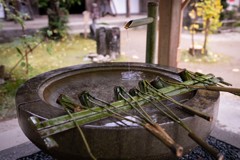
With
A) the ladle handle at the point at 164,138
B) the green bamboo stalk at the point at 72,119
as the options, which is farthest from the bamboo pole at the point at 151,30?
the ladle handle at the point at 164,138

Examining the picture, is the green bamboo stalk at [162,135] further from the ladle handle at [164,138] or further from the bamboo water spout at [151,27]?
the bamboo water spout at [151,27]

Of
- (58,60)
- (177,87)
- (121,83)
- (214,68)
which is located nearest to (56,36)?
(58,60)

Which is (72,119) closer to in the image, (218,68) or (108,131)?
(108,131)

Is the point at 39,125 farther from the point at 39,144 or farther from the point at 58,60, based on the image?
the point at 58,60

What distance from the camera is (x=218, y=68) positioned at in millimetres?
6746

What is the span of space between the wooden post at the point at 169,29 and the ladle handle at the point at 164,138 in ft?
8.86

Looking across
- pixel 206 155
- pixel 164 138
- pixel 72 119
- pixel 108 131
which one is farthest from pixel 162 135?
pixel 206 155

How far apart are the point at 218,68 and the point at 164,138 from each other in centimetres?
589

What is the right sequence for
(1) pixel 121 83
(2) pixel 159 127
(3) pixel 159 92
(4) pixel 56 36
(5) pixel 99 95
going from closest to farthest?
(2) pixel 159 127 < (3) pixel 159 92 < (5) pixel 99 95 < (1) pixel 121 83 < (4) pixel 56 36

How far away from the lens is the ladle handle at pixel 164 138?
1.25m

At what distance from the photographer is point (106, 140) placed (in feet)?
Result: 5.05

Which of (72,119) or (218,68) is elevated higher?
(72,119)

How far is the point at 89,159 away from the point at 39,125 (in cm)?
38

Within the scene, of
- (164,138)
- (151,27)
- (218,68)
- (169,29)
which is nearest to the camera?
(164,138)
